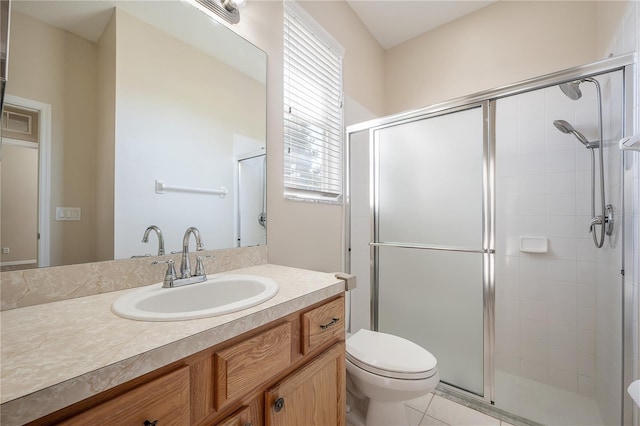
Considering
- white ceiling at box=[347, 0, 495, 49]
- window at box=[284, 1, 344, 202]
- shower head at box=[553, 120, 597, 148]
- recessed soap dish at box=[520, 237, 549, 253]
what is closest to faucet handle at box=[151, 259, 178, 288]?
window at box=[284, 1, 344, 202]

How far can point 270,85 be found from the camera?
145 cm

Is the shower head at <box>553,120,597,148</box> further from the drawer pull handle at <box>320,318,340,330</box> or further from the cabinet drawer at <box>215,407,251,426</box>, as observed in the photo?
the cabinet drawer at <box>215,407,251,426</box>

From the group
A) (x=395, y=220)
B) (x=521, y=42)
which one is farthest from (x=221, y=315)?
(x=521, y=42)

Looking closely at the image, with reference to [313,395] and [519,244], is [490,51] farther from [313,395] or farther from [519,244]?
[313,395]

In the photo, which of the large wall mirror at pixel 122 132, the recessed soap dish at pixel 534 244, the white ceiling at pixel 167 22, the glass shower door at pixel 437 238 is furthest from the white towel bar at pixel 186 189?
the recessed soap dish at pixel 534 244

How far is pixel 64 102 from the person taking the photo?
824 millimetres

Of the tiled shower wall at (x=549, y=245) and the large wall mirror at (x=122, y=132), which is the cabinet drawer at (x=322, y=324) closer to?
the large wall mirror at (x=122, y=132)

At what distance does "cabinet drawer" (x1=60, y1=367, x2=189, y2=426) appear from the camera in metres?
0.44

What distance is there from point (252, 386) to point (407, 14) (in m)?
2.79

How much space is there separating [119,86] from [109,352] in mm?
892

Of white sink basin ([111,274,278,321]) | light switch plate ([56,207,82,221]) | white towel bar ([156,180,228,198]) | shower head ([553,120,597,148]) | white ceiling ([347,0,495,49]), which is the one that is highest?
white ceiling ([347,0,495,49])

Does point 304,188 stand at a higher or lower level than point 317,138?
lower

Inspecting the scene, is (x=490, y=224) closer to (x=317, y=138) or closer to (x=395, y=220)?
(x=395, y=220)

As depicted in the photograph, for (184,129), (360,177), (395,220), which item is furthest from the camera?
(360,177)
